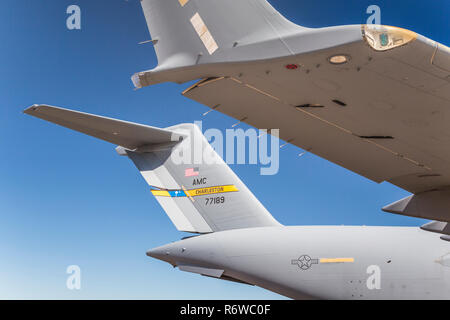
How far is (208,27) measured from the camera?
3074 mm

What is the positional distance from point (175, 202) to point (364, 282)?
4.37 metres

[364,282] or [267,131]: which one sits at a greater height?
[267,131]

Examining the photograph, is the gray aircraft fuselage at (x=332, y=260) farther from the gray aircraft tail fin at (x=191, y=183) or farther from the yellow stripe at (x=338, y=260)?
the gray aircraft tail fin at (x=191, y=183)

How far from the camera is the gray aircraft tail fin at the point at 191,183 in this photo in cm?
1018

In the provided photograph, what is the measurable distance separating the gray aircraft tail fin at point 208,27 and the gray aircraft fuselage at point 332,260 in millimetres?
6453

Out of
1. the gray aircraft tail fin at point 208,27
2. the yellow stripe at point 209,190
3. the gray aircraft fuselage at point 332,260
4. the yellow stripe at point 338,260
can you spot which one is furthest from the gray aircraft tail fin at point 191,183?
the gray aircraft tail fin at point 208,27

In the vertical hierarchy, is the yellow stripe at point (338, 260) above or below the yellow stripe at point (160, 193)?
below

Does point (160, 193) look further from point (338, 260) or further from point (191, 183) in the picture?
point (338, 260)

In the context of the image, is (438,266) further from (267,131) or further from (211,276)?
(267,131)

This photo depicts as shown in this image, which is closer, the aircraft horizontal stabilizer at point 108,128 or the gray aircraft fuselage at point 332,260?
the aircraft horizontal stabilizer at point 108,128

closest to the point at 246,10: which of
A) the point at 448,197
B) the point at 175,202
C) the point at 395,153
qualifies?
the point at 395,153

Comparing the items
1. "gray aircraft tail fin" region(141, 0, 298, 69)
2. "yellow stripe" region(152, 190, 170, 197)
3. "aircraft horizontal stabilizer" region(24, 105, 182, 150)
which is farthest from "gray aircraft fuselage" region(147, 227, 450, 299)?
"gray aircraft tail fin" region(141, 0, 298, 69)

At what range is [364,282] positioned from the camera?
8672mm

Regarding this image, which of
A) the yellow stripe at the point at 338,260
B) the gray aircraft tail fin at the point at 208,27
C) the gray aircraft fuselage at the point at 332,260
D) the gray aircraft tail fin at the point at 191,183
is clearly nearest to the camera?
the gray aircraft tail fin at the point at 208,27
